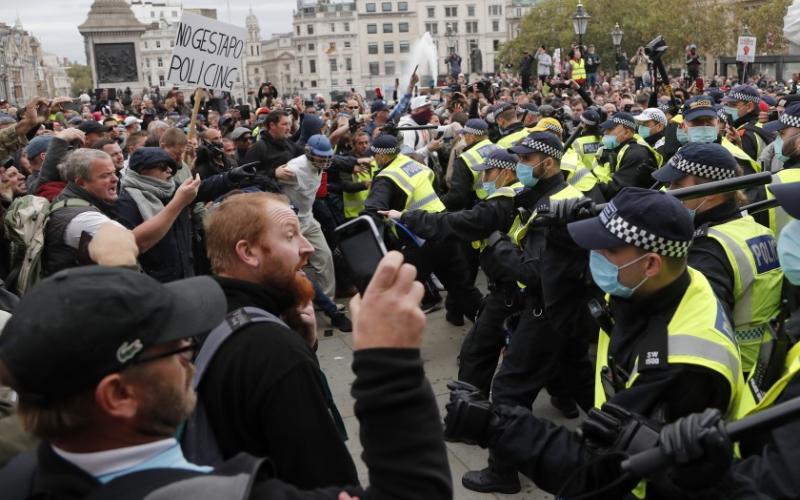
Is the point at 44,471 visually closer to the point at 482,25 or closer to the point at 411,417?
the point at 411,417

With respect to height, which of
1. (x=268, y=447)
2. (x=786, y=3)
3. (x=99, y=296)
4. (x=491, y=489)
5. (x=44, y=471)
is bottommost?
(x=491, y=489)

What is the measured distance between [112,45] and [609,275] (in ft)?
100

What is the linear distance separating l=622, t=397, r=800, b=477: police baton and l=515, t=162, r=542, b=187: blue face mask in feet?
12.7

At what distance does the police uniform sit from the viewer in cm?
554

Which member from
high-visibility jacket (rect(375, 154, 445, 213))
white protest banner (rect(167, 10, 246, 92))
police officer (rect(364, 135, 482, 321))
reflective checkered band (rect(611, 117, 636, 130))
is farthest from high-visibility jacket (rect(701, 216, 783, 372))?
reflective checkered band (rect(611, 117, 636, 130))

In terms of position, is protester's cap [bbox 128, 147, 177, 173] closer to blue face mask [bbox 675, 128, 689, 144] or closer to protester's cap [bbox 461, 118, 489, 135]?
protester's cap [bbox 461, 118, 489, 135]

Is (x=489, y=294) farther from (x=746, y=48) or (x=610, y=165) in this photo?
(x=746, y=48)

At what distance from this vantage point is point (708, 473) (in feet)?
6.03

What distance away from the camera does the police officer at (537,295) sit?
14.0 ft

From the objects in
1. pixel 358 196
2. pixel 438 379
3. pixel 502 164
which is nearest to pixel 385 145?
pixel 358 196

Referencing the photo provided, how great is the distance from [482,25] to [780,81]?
113 metres

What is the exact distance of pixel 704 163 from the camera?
4590 millimetres

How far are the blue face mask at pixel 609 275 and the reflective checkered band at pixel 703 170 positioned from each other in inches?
64.3

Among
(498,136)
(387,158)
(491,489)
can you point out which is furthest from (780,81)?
(491,489)
